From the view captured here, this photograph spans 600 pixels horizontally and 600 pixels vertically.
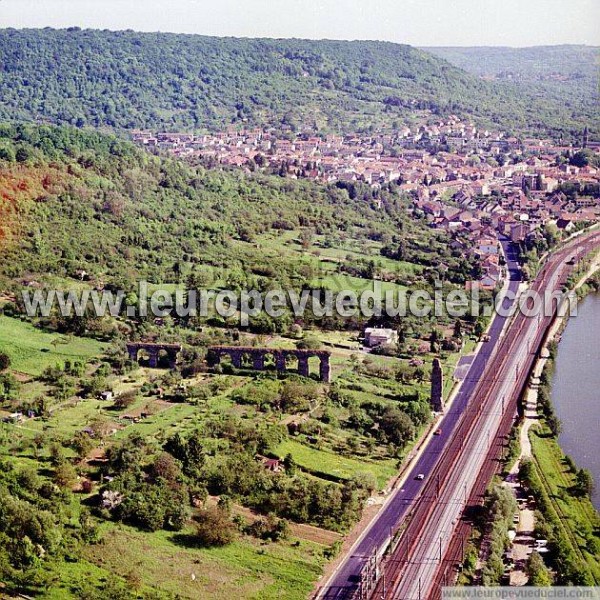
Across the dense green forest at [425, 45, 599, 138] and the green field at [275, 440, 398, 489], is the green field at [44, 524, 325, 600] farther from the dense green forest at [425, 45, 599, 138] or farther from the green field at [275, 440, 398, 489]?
the dense green forest at [425, 45, 599, 138]

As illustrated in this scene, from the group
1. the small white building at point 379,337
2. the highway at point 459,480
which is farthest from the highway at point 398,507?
the small white building at point 379,337

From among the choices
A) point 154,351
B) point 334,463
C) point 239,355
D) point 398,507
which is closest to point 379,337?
point 239,355

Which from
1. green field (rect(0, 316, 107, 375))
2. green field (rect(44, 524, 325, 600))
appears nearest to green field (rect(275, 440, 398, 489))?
green field (rect(44, 524, 325, 600))

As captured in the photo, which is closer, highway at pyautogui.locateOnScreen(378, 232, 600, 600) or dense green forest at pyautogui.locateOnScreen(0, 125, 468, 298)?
highway at pyautogui.locateOnScreen(378, 232, 600, 600)

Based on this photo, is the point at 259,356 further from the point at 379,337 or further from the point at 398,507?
the point at 398,507

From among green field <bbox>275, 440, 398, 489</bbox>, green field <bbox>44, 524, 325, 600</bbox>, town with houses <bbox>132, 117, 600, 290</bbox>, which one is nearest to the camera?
green field <bbox>44, 524, 325, 600</bbox>
